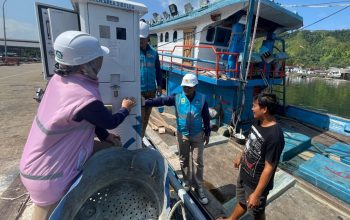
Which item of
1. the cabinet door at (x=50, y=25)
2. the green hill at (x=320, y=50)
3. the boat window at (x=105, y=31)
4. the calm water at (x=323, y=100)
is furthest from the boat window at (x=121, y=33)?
the green hill at (x=320, y=50)

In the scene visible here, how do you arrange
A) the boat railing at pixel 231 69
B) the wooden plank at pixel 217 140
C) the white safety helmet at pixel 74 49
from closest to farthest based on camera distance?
1. the white safety helmet at pixel 74 49
2. the wooden plank at pixel 217 140
3. the boat railing at pixel 231 69

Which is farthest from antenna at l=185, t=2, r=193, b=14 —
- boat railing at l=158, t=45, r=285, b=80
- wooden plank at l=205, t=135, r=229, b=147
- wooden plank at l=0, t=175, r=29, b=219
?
wooden plank at l=0, t=175, r=29, b=219

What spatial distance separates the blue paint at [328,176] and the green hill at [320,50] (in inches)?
1676

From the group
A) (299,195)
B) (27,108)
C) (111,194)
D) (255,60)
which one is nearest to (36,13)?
(111,194)

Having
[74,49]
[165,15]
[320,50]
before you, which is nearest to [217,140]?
[74,49]

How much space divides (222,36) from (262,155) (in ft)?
27.7

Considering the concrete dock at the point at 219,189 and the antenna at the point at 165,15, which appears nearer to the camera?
the concrete dock at the point at 219,189

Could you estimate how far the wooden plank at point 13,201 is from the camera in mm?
2943

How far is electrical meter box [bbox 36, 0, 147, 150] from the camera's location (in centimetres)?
248

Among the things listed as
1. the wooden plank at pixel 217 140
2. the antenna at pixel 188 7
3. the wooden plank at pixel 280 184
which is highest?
the antenna at pixel 188 7

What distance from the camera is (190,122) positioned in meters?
3.40

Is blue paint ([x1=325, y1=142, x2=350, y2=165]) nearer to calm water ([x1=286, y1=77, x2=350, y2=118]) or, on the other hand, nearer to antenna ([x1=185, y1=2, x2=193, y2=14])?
calm water ([x1=286, y1=77, x2=350, y2=118])

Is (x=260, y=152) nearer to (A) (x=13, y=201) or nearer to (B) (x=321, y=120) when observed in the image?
(A) (x=13, y=201)

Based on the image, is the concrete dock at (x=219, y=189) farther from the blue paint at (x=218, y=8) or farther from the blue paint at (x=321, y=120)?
the blue paint at (x=321, y=120)
